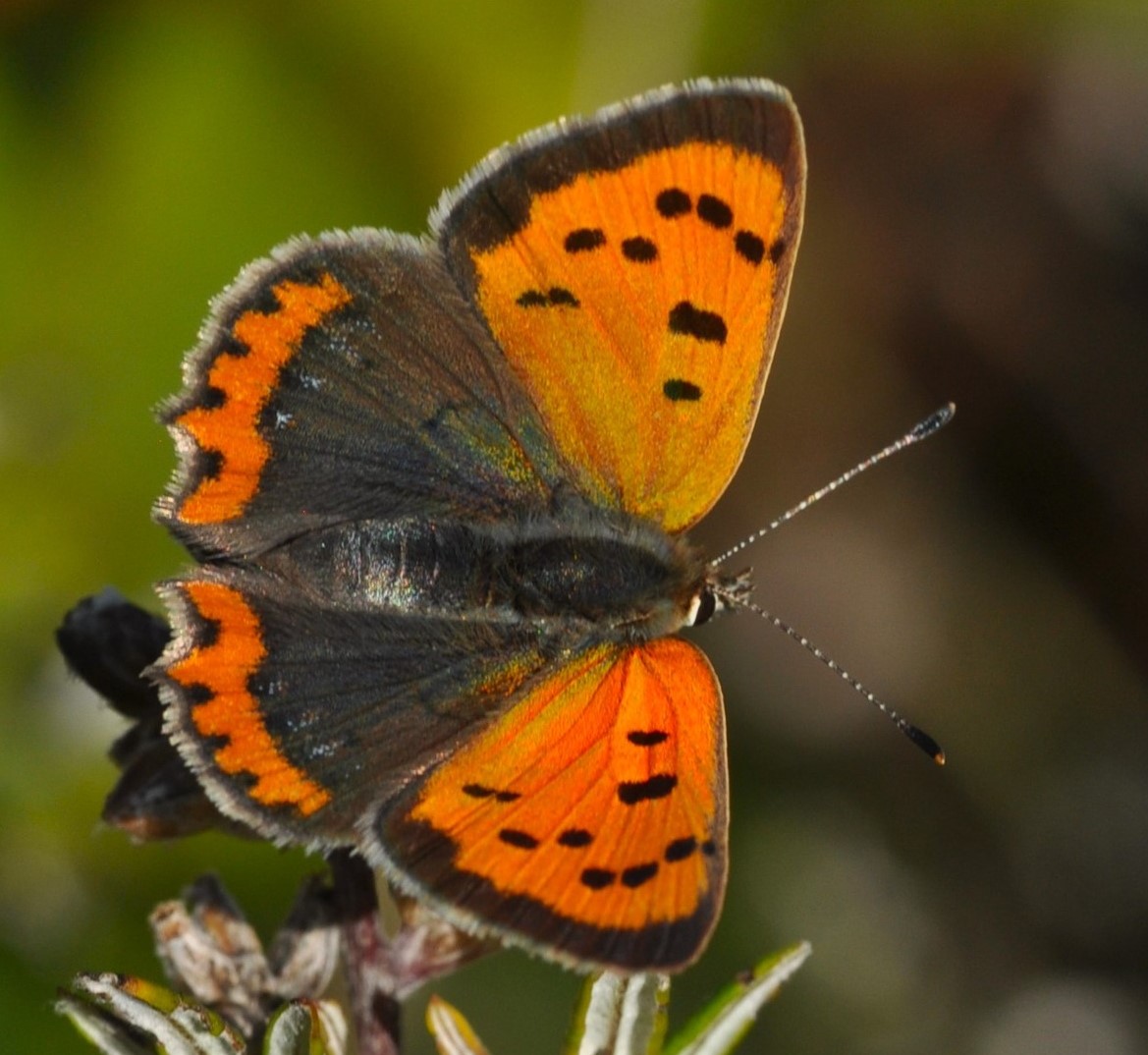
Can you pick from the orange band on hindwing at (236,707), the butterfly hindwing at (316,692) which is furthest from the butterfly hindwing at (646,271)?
the orange band on hindwing at (236,707)

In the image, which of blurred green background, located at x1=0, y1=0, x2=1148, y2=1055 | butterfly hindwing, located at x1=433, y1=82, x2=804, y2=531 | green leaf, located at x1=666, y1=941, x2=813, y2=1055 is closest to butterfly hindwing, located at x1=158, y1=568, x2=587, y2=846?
butterfly hindwing, located at x1=433, y1=82, x2=804, y2=531

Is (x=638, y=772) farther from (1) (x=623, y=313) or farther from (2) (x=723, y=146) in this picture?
(2) (x=723, y=146)

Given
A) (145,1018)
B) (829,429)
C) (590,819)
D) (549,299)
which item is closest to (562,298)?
(549,299)

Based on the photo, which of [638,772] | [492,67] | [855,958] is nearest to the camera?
[638,772]

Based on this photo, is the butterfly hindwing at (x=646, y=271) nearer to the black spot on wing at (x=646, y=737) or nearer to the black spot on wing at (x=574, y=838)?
the black spot on wing at (x=646, y=737)

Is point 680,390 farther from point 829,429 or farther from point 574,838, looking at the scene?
point 829,429

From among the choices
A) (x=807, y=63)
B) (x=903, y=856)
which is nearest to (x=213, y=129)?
(x=807, y=63)

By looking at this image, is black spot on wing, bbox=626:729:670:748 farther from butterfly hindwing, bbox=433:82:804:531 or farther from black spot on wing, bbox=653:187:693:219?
black spot on wing, bbox=653:187:693:219
